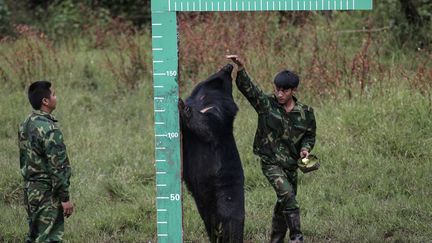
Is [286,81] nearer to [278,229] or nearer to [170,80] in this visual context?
[170,80]

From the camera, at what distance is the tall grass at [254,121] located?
23.2 feet

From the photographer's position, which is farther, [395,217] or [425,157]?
[425,157]

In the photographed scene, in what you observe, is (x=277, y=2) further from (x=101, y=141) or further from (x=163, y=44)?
(x=101, y=141)

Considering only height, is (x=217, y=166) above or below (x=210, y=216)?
above

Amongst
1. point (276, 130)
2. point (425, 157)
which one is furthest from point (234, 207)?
point (425, 157)

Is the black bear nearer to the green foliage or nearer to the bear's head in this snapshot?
the bear's head

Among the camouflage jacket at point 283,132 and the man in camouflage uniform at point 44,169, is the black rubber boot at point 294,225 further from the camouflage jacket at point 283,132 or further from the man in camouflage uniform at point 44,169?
the man in camouflage uniform at point 44,169

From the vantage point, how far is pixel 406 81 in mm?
9531

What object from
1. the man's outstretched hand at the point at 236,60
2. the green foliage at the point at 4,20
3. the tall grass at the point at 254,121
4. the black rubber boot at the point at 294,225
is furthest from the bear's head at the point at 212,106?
the green foliage at the point at 4,20

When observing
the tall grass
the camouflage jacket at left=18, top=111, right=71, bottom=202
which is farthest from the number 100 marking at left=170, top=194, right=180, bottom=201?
the tall grass

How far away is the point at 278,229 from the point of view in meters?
6.09

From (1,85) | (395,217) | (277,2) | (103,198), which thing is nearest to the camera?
(277,2)

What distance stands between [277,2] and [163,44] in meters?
0.84

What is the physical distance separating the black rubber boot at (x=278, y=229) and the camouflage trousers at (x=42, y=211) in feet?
5.20
